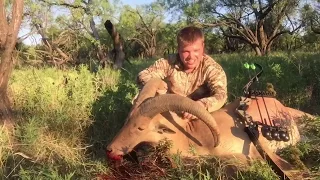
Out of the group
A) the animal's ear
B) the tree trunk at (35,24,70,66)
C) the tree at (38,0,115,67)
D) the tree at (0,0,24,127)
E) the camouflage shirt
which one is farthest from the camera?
the tree at (38,0,115,67)

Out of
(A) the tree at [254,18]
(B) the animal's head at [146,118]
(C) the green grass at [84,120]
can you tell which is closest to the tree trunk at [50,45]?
(C) the green grass at [84,120]

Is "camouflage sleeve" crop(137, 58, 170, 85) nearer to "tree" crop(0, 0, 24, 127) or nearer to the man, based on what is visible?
the man

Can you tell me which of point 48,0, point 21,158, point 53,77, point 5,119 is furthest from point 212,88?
point 48,0

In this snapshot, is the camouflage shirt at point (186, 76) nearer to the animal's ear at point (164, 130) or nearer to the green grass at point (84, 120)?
the animal's ear at point (164, 130)

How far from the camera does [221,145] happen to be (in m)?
3.51

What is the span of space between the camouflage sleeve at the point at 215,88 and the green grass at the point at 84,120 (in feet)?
2.12

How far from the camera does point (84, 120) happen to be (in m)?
5.50

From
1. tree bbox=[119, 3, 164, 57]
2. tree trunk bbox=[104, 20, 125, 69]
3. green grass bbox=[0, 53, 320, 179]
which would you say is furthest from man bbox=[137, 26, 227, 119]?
tree bbox=[119, 3, 164, 57]

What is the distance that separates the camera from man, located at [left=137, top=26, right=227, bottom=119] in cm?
402

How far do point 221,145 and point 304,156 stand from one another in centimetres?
63

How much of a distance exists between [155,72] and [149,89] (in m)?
0.67

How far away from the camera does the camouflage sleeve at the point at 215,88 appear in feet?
12.6

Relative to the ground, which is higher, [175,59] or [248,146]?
[175,59]

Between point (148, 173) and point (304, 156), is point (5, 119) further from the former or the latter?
point (304, 156)
